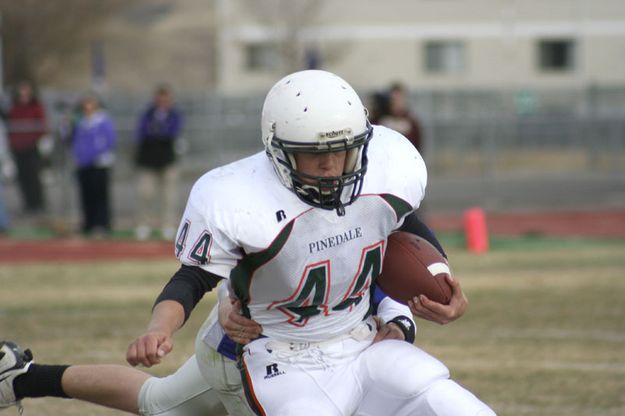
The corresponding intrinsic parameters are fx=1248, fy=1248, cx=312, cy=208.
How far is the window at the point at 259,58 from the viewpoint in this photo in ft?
116

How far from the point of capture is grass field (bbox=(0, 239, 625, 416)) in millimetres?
6172

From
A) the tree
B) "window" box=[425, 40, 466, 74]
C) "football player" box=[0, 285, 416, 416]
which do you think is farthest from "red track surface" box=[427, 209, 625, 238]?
"window" box=[425, 40, 466, 74]

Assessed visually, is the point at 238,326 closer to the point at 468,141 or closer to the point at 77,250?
the point at 77,250

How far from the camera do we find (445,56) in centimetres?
3609

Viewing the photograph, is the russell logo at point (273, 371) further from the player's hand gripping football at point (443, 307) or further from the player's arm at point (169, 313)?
the player's hand gripping football at point (443, 307)

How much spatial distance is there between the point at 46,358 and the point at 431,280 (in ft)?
12.4

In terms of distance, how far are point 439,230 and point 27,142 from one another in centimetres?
497

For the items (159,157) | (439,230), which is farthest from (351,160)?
(439,230)

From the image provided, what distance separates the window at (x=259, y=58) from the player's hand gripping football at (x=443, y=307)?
3150 centimetres

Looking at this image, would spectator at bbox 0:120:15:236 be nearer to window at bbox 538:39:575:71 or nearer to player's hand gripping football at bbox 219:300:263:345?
player's hand gripping football at bbox 219:300:263:345

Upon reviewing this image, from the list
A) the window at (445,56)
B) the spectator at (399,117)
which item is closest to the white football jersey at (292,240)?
the spectator at (399,117)

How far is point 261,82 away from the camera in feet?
116

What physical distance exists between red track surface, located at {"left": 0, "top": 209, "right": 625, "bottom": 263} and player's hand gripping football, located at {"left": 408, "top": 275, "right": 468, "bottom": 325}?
27.5 feet

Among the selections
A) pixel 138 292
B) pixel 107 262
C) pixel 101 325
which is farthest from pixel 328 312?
pixel 107 262
